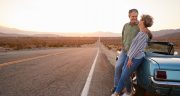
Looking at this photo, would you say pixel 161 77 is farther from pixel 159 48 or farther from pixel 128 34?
pixel 159 48

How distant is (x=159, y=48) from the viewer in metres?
7.27

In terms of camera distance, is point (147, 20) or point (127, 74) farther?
point (127, 74)

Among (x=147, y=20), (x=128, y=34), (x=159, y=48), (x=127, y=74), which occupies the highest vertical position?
(x=147, y=20)

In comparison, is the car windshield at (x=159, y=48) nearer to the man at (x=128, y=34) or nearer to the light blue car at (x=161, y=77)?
the man at (x=128, y=34)

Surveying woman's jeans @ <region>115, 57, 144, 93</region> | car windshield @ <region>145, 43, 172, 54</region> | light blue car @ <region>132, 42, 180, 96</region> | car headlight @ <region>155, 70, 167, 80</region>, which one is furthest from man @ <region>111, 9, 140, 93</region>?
car headlight @ <region>155, 70, 167, 80</region>

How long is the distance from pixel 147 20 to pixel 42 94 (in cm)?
281

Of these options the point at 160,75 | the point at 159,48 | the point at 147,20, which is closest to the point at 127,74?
the point at 160,75

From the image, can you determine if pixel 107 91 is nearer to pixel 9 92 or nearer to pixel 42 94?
pixel 42 94

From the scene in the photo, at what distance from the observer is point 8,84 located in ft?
25.1

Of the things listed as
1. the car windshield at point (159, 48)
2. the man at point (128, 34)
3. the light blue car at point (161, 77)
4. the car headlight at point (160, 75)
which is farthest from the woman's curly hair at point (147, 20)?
the car windshield at point (159, 48)

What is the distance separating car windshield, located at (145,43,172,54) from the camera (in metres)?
7.18

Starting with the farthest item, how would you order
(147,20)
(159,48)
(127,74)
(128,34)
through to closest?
1. (159,48)
2. (128,34)
3. (127,74)
4. (147,20)

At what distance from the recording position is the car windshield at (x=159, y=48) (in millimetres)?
7180

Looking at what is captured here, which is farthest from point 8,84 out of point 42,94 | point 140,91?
point 140,91
